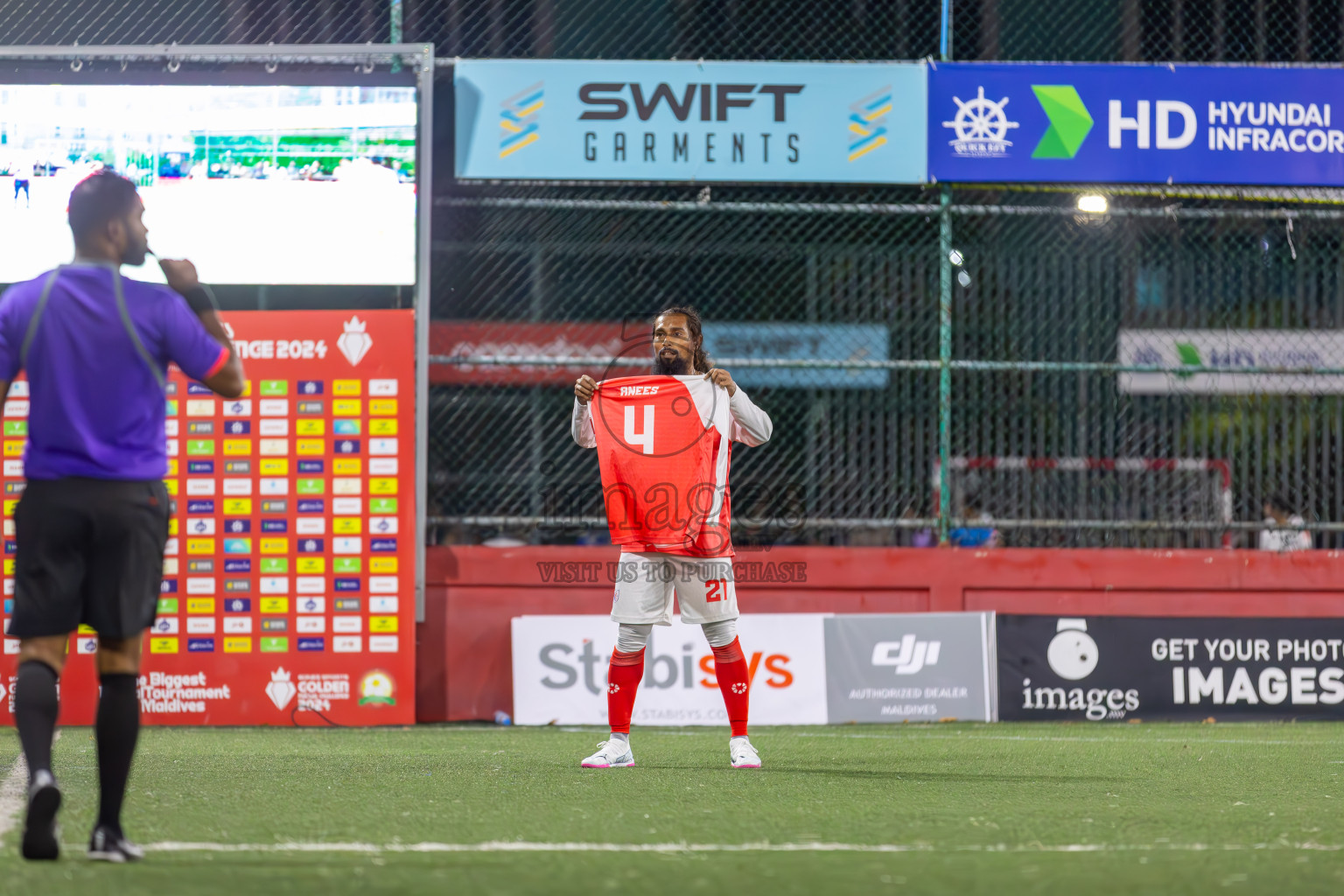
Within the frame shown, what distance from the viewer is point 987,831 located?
4.38 m

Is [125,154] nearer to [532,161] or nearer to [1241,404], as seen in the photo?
[532,161]

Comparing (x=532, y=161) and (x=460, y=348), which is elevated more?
(x=532, y=161)

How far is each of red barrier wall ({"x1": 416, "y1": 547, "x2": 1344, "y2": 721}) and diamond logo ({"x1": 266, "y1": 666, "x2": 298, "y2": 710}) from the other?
0.95 m

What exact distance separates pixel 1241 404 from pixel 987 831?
8.10 metres

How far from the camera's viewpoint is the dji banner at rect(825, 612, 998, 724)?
34.6ft

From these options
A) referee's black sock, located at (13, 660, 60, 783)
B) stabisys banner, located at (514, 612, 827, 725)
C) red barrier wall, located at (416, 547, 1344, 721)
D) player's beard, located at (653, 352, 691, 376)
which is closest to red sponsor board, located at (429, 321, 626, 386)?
red barrier wall, located at (416, 547, 1344, 721)

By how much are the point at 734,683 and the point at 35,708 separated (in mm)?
3573

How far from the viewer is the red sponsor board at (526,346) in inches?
439

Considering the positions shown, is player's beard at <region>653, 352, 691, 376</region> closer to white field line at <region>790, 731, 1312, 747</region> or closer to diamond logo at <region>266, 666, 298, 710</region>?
white field line at <region>790, 731, 1312, 747</region>

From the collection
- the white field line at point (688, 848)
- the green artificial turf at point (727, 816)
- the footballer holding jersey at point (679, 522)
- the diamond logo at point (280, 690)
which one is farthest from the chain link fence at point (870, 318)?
the white field line at point (688, 848)

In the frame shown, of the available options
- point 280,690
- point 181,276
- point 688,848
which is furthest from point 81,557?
point 280,690

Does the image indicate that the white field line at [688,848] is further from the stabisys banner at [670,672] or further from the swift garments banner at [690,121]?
the swift garments banner at [690,121]

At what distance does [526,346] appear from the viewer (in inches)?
443

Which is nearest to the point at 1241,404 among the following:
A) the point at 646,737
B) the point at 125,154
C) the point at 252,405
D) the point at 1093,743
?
the point at 1093,743
